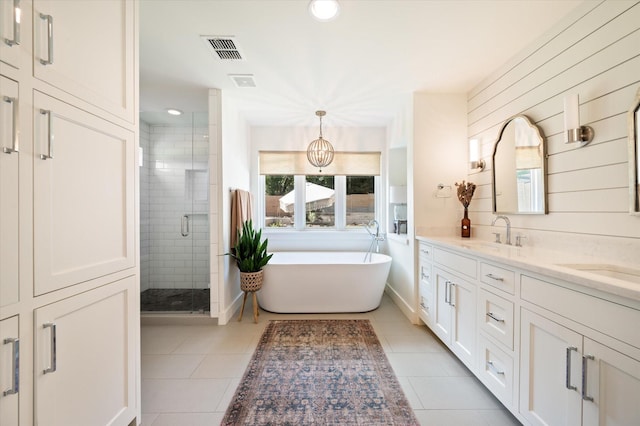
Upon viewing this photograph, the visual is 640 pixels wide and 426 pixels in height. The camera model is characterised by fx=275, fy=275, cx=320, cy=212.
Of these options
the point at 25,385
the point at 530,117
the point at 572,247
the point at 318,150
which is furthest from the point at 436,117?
the point at 25,385

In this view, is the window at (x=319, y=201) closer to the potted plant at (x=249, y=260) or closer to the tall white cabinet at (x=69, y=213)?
the potted plant at (x=249, y=260)

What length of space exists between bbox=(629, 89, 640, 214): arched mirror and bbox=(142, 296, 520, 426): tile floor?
1359 millimetres

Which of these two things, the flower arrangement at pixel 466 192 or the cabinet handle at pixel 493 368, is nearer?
the cabinet handle at pixel 493 368

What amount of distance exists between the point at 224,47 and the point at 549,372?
283 cm

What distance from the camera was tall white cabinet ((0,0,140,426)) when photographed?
2.83ft

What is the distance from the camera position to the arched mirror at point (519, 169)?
1.97 metres

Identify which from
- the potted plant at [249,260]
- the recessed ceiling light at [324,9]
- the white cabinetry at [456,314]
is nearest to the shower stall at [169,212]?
the potted plant at [249,260]

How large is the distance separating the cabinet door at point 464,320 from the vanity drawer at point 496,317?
9 centimetres

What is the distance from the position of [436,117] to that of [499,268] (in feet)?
6.18

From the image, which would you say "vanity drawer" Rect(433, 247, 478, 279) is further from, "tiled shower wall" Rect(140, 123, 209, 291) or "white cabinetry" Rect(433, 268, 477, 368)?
"tiled shower wall" Rect(140, 123, 209, 291)

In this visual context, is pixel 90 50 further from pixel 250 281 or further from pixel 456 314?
pixel 456 314

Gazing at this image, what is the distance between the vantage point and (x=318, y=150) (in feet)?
11.6

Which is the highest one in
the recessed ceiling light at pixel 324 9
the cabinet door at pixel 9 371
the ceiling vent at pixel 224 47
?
the ceiling vent at pixel 224 47

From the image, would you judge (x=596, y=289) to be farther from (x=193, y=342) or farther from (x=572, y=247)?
(x=193, y=342)
